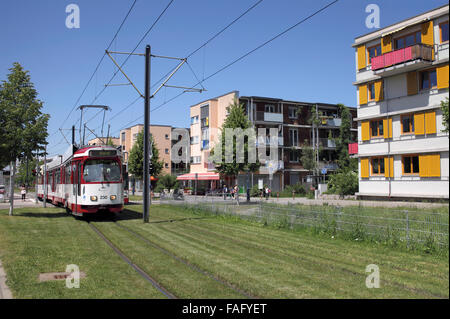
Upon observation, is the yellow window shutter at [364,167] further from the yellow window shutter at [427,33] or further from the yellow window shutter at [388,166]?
the yellow window shutter at [427,33]

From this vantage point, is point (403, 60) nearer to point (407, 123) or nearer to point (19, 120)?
point (407, 123)

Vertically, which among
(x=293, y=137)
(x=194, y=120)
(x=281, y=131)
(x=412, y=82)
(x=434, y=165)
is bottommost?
(x=434, y=165)

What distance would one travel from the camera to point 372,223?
1153 cm

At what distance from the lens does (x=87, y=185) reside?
60.4 ft

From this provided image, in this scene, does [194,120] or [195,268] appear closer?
[195,268]

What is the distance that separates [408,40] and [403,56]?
118 cm

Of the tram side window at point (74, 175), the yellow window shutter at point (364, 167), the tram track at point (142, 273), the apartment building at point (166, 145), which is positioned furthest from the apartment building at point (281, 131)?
the tram track at point (142, 273)

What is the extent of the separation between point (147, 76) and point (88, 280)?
1283cm

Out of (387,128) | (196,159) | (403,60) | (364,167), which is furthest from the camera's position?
(196,159)

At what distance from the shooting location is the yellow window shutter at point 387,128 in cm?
3073

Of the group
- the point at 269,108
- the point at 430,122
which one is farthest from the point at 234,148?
the point at 269,108

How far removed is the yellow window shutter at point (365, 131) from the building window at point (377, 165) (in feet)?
6.18
